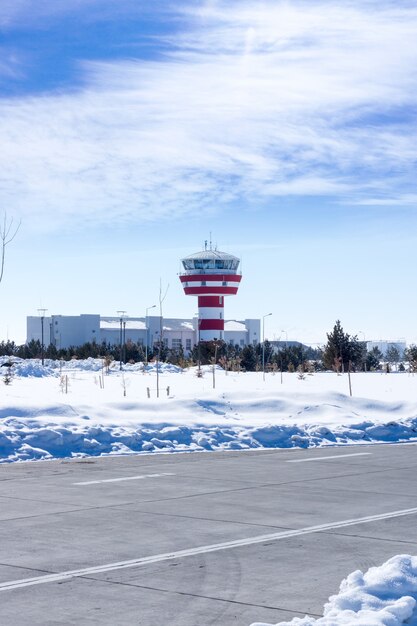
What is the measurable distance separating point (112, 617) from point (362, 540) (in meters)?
3.62

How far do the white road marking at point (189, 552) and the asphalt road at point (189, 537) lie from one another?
0.01 m

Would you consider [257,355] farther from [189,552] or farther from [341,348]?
[189,552]

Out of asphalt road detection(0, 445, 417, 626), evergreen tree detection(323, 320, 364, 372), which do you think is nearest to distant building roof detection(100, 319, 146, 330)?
evergreen tree detection(323, 320, 364, 372)

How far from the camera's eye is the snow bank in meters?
5.98

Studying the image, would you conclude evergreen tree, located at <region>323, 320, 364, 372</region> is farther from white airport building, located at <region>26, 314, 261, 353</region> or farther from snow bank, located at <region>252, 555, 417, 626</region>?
snow bank, located at <region>252, 555, 417, 626</region>

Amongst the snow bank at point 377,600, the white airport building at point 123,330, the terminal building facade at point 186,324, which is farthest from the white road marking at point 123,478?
the white airport building at point 123,330

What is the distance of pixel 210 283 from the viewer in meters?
98.2

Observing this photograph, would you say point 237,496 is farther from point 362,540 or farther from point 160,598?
point 160,598

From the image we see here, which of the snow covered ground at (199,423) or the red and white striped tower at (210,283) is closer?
the snow covered ground at (199,423)

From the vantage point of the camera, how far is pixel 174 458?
1755 cm

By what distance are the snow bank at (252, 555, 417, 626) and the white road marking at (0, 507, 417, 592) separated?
2001 millimetres

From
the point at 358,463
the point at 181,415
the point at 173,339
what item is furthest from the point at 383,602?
the point at 173,339

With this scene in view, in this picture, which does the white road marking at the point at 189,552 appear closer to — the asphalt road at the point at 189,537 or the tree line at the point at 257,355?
the asphalt road at the point at 189,537

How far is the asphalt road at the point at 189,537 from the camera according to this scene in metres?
6.88
